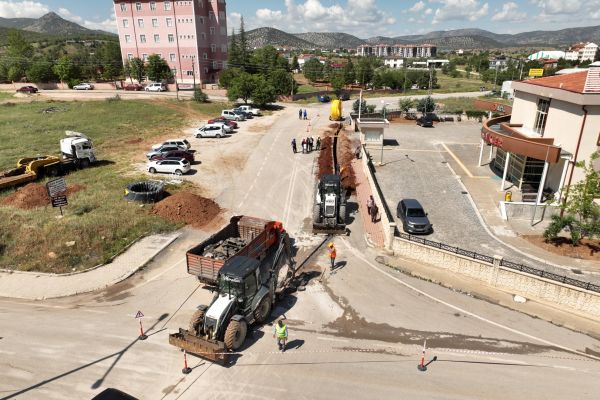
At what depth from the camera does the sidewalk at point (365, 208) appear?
22172 mm

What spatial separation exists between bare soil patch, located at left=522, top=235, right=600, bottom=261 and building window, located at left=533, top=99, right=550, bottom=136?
1019cm

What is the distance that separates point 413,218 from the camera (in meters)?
22.5

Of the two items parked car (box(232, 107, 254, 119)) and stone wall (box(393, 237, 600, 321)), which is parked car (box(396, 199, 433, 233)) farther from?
parked car (box(232, 107, 254, 119))

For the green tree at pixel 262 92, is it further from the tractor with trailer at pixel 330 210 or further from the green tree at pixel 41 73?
the green tree at pixel 41 73

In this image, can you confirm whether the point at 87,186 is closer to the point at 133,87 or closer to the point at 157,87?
the point at 157,87

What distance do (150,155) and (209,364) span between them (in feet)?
89.0

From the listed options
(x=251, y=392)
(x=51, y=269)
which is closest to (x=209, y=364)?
(x=251, y=392)

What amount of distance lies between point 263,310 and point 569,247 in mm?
17160

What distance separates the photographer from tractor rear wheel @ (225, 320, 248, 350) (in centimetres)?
1262

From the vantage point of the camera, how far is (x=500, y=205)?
82.6ft

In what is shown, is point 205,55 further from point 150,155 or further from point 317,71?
point 150,155

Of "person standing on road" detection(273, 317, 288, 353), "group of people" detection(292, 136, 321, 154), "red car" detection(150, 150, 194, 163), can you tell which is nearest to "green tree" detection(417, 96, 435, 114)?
"group of people" detection(292, 136, 321, 154)

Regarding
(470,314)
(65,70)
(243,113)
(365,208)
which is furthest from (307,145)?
(65,70)

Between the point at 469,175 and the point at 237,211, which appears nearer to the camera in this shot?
the point at 237,211
